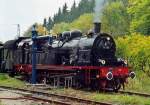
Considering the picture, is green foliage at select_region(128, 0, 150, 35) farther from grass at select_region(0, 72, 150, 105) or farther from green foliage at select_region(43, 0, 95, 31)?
green foliage at select_region(43, 0, 95, 31)

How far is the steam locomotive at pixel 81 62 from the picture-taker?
79.6 ft

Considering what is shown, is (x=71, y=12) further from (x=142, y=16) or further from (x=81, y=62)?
(x=81, y=62)

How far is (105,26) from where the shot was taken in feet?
318

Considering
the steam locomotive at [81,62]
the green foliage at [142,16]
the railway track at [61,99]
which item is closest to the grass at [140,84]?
the steam locomotive at [81,62]

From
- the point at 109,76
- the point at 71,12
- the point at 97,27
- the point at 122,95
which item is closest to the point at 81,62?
the point at 109,76

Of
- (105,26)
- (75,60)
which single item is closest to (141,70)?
(75,60)

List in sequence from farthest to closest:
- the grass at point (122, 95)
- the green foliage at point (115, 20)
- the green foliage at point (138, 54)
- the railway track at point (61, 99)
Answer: the green foliage at point (115, 20)
the green foliage at point (138, 54)
the grass at point (122, 95)
the railway track at point (61, 99)

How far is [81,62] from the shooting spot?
24859 millimetres

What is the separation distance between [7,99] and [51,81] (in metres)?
9.29

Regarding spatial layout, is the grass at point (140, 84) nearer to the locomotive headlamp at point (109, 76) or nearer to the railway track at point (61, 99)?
the locomotive headlamp at point (109, 76)

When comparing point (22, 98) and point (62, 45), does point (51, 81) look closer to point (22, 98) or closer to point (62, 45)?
point (62, 45)

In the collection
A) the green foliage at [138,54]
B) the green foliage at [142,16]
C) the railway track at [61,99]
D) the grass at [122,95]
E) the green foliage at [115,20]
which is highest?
the green foliage at [115,20]

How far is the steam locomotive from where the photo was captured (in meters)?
24.3

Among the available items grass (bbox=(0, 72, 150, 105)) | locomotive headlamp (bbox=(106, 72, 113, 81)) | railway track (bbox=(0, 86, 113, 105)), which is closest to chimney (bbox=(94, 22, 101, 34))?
locomotive headlamp (bbox=(106, 72, 113, 81))
